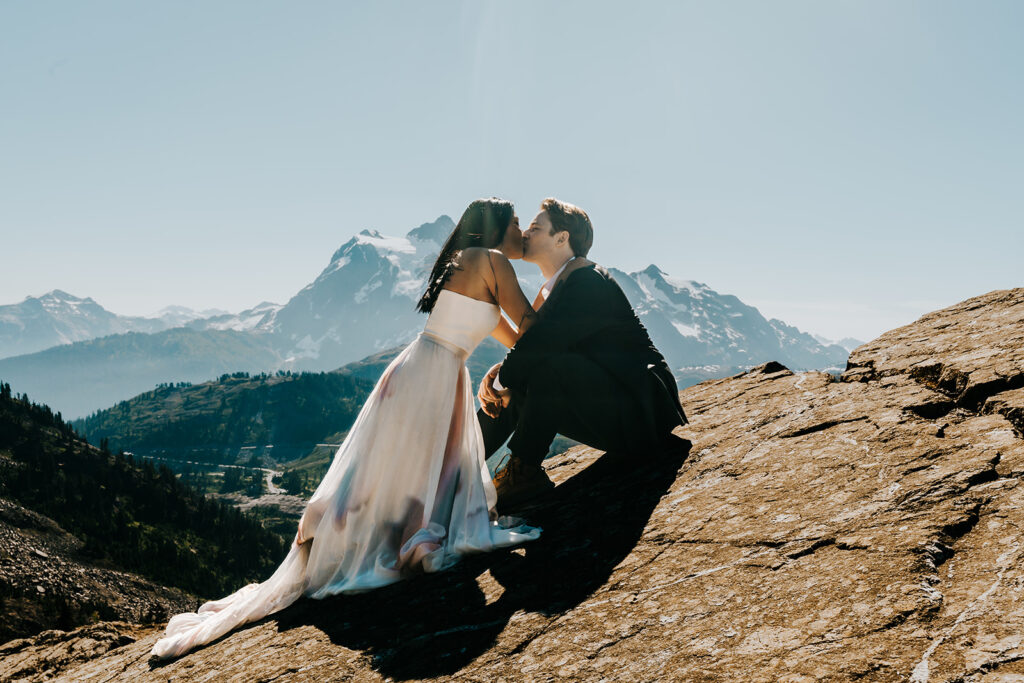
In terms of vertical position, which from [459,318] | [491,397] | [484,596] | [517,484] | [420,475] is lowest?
[484,596]

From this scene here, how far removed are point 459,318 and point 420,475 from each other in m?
2.20

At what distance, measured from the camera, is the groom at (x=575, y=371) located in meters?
7.81

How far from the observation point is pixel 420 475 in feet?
25.5

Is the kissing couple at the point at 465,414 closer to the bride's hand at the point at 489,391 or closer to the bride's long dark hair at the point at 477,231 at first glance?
the bride's long dark hair at the point at 477,231

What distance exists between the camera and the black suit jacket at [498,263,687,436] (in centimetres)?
784

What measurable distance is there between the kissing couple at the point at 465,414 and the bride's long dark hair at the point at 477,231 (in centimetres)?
2

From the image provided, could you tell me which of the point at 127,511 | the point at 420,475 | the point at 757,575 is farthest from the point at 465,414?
the point at 127,511

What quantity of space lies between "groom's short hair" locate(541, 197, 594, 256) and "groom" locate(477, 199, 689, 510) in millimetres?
14

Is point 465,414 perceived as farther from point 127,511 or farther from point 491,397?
point 127,511

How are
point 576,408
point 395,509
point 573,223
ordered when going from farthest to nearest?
point 573,223, point 576,408, point 395,509

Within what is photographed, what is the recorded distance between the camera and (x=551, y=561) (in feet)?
21.5

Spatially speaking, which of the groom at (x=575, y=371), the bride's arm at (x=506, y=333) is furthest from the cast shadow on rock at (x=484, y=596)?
the bride's arm at (x=506, y=333)

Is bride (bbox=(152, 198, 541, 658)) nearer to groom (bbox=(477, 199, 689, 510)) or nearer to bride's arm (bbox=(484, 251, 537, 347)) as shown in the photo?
bride's arm (bbox=(484, 251, 537, 347))

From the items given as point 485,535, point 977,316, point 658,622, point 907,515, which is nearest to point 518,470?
point 485,535
